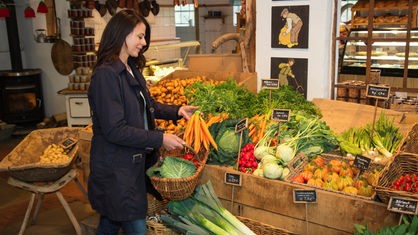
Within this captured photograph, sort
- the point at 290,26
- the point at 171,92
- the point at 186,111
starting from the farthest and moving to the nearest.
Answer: the point at 171,92, the point at 290,26, the point at 186,111

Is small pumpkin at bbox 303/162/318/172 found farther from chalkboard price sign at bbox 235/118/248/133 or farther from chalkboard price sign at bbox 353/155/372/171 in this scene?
chalkboard price sign at bbox 235/118/248/133

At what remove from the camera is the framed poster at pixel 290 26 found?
14.7ft

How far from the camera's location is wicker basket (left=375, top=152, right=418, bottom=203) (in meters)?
2.42

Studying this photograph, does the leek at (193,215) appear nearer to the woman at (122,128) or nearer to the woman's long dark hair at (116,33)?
the woman at (122,128)

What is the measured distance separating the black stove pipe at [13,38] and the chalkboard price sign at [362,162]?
26.4ft

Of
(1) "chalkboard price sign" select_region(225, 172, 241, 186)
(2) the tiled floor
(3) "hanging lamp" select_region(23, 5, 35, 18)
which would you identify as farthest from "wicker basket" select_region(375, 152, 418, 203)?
(3) "hanging lamp" select_region(23, 5, 35, 18)

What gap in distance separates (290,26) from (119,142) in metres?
2.57

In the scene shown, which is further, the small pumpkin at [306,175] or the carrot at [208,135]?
the carrot at [208,135]

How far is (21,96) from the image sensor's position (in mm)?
8898

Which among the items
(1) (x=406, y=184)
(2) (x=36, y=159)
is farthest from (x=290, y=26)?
(2) (x=36, y=159)

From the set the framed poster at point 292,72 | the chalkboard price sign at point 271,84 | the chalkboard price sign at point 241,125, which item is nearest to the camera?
the chalkboard price sign at point 241,125

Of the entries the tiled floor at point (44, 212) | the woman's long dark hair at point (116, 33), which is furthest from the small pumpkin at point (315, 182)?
the tiled floor at point (44, 212)

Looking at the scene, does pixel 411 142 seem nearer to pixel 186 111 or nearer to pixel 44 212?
pixel 186 111

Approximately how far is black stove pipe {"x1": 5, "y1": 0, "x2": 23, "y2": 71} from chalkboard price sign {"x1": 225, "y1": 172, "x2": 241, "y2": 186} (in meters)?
7.45
